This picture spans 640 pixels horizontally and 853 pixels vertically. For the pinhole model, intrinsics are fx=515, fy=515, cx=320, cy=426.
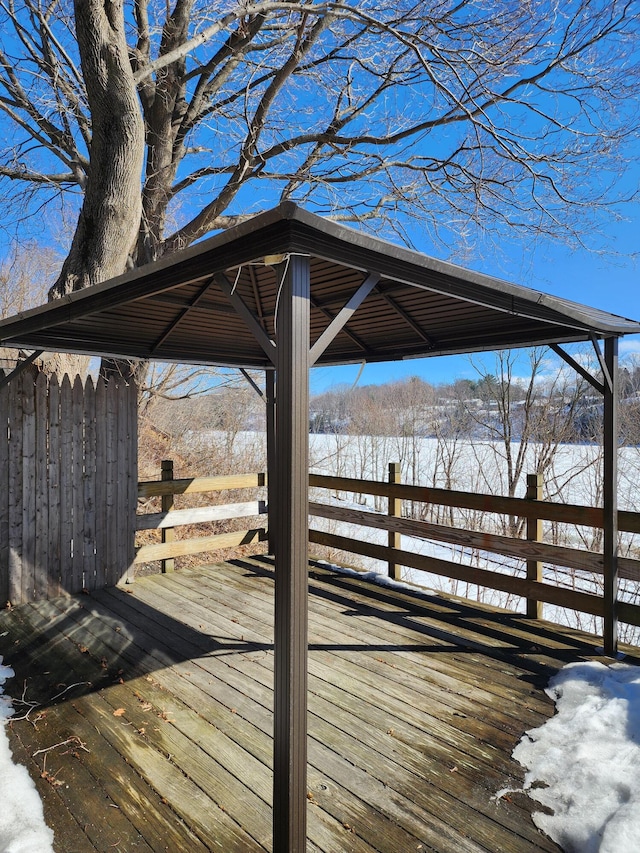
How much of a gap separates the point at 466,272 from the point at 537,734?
2437 millimetres

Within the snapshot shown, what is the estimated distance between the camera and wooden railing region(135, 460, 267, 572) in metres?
5.59

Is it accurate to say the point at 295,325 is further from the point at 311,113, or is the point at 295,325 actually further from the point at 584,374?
the point at 311,113

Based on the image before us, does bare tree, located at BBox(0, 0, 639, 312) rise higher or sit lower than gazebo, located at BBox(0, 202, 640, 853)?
higher

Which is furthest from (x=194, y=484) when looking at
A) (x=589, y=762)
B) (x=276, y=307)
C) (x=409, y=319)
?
(x=589, y=762)

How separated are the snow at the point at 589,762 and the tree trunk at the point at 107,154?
5714 millimetres

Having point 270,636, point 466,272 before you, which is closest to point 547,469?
point 270,636

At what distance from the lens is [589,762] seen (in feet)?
8.01

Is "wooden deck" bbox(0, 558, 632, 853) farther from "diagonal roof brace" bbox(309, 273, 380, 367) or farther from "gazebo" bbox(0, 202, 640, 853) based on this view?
"diagonal roof brace" bbox(309, 273, 380, 367)

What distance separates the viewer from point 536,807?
2.22 meters

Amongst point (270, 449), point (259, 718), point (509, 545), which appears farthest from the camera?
point (270, 449)

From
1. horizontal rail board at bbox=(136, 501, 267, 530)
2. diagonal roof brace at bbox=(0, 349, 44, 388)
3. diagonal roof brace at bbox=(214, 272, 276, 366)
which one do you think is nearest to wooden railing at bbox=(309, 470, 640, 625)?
horizontal rail board at bbox=(136, 501, 267, 530)

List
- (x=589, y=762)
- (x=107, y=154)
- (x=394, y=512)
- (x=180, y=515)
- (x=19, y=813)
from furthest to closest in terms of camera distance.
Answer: (x=180, y=515) < (x=107, y=154) < (x=394, y=512) < (x=589, y=762) < (x=19, y=813)

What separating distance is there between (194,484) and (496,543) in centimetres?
331

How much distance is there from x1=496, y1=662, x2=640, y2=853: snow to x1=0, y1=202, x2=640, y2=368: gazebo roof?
2244 mm
